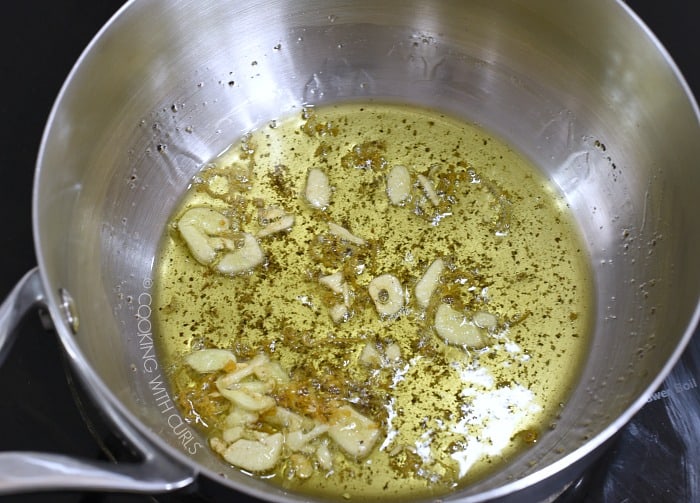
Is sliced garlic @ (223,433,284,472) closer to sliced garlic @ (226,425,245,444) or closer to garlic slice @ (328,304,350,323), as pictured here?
sliced garlic @ (226,425,245,444)

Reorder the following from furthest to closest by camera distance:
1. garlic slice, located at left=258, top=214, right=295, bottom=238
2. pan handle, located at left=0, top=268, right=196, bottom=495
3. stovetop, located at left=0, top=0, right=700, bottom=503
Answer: garlic slice, located at left=258, top=214, right=295, bottom=238 < stovetop, located at left=0, top=0, right=700, bottom=503 < pan handle, located at left=0, top=268, right=196, bottom=495

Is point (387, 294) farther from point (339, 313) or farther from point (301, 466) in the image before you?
point (301, 466)

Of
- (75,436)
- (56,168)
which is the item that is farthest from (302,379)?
(56,168)

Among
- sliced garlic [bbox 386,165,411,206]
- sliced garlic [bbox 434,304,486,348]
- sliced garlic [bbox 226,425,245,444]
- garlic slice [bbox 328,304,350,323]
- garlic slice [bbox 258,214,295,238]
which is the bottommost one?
sliced garlic [bbox 226,425,245,444]

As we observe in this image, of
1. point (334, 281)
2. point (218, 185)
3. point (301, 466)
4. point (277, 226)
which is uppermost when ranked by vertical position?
point (218, 185)

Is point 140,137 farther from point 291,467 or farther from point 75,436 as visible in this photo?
point 291,467

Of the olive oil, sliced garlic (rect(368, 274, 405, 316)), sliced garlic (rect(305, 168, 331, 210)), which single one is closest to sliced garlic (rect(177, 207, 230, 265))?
the olive oil

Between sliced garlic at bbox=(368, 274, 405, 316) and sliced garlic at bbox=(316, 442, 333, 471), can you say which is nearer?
sliced garlic at bbox=(316, 442, 333, 471)

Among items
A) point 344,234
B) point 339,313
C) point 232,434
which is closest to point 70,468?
point 232,434
